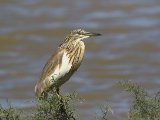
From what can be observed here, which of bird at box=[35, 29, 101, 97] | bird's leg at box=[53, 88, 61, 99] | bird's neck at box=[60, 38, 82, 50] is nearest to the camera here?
bird's leg at box=[53, 88, 61, 99]

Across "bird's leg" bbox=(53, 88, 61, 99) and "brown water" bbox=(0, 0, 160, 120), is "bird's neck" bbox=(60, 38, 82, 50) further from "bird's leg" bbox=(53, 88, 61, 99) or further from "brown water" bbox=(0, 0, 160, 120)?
"brown water" bbox=(0, 0, 160, 120)

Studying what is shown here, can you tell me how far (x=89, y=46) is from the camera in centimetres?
1639

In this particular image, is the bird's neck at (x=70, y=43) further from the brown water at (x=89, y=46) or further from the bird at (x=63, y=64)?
the brown water at (x=89, y=46)

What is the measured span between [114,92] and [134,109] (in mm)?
5711

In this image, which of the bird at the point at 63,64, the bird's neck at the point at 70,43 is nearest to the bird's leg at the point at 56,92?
the bird at the point at 63,64

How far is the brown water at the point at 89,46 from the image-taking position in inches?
551

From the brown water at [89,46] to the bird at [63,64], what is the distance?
12.1ft

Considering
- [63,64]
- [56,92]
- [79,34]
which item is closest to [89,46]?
[79,34]

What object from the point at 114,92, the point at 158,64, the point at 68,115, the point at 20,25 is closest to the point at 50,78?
the point at 68,115

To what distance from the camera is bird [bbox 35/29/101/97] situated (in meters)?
8.27

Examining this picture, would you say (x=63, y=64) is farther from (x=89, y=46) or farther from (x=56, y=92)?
(x=89, y=46)

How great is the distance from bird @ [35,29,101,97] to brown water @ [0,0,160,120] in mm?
3696

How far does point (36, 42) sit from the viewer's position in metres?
16.8

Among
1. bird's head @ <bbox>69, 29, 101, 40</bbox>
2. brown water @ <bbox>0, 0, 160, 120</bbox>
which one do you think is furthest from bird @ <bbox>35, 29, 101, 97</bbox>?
brown water @ <bbox>0, 0, 160, 120</bbox>
